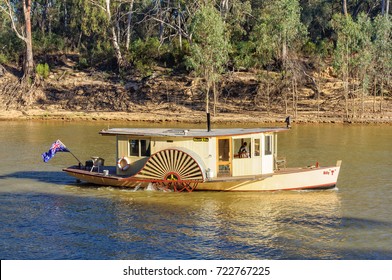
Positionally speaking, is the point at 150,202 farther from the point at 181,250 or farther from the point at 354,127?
the point at 354,127

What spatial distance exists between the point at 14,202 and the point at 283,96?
1380 inches

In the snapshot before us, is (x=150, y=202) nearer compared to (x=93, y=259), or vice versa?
(x=93, y=259)

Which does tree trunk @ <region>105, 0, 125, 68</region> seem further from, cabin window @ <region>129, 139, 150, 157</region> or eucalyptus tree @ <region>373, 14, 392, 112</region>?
cabin window @ <region>129, 139, 150, 157</region>

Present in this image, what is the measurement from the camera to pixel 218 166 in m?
26.2

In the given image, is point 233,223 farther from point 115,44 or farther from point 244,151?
point 115,44

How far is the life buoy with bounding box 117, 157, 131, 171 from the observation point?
88.6ft

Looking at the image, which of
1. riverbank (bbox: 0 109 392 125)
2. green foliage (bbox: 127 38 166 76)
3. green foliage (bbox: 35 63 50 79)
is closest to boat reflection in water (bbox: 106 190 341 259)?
riverbank (bbox: 0 109 392 125)

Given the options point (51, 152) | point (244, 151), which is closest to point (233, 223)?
point (244, 151)

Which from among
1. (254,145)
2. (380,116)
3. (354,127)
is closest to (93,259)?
(254,145)

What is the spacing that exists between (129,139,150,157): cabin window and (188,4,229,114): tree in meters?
24.3

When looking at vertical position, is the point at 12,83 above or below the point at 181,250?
above

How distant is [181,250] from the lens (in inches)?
749

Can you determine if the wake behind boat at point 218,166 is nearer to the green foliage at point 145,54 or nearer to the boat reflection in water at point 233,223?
the boat reflection in water at point 233,223

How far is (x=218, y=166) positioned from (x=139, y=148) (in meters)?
3.28
